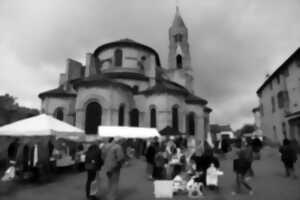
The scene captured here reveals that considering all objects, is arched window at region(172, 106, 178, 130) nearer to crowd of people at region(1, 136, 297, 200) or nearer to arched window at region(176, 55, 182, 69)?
crowd of people at region(1, 136, 297, 200)

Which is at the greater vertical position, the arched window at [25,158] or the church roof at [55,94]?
the church roof at [55,94]

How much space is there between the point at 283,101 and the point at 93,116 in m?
21.3

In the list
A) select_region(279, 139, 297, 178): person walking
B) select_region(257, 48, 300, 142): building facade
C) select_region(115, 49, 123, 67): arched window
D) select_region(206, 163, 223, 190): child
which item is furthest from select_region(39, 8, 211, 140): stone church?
select_region(206, 163, 223, 190): child

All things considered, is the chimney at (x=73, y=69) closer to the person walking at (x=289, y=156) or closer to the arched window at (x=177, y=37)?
the arched window at (x=177, y=37)

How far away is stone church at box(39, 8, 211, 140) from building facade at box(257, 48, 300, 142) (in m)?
8.89

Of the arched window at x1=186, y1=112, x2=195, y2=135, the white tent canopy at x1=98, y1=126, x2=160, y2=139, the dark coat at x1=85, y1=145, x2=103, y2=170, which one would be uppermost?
the arched window at x1=186, y1=112, x2=195, y2=135

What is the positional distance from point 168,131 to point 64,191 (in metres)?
12.8

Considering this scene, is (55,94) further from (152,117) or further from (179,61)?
(179,61)

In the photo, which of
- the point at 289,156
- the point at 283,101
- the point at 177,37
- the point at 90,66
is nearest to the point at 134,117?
the point at 90,66

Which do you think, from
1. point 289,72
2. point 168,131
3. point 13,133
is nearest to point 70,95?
point 168,131

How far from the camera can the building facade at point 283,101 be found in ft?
67.9

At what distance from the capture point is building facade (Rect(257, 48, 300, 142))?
20711mm

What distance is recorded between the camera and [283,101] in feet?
77.2

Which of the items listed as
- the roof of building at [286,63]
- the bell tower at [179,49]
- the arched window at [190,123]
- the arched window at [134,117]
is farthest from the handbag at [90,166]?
the bell tower at [179,49]
